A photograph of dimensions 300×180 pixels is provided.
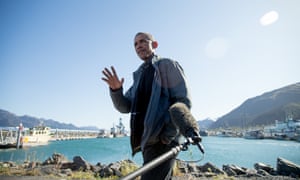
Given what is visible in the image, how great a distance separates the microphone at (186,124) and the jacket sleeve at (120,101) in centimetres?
105

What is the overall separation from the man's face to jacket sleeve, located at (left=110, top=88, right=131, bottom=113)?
52cm

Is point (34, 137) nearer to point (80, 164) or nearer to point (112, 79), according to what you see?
point (80, 164)

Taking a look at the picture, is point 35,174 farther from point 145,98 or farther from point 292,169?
point 292,169

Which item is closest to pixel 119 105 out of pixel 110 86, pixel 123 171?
pixel 110 86

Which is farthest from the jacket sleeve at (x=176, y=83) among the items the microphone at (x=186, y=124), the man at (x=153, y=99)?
the microphone at (x=186, y=124)

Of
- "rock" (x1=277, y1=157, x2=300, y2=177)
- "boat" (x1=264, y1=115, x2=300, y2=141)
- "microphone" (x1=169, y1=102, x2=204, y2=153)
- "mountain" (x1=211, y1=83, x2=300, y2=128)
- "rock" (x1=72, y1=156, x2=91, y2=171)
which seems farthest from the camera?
"mountain" (x1=211, y1=83, x2=300, y2=128)

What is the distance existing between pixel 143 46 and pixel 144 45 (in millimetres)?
18

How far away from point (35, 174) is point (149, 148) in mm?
6412

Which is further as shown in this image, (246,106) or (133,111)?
(246,106)

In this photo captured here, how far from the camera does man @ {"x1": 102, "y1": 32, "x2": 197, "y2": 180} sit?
5.25ft

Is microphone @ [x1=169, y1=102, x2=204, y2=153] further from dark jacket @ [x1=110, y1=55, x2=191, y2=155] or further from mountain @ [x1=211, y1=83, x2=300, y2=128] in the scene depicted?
mountain @ [x1=211, y1=83, x2=300, y2=128]

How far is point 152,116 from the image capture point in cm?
167

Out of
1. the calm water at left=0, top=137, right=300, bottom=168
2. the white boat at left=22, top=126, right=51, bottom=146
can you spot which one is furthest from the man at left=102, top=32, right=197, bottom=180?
the white boat at left=22, top=126, right=51, bottom=146

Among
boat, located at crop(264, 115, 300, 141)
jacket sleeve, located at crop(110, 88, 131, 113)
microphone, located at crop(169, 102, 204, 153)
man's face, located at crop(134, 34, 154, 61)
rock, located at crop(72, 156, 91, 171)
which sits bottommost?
boat, located at crop(264, 115, 300, 141)
